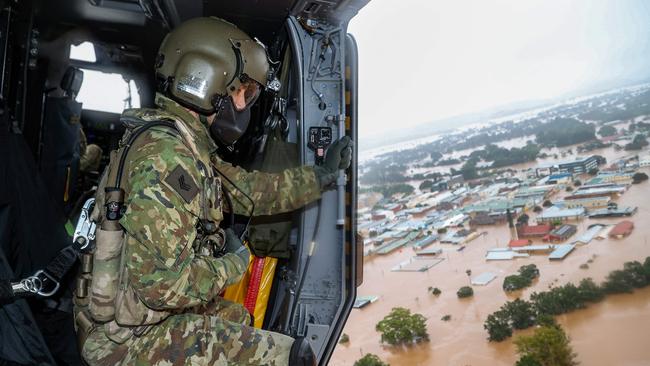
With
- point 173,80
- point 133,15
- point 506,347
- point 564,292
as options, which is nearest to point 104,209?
point 173,80

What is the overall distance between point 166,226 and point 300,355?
65 centimetres

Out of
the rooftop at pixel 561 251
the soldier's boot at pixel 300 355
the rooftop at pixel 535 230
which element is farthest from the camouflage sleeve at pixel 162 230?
the rooftop at pixel 535 230

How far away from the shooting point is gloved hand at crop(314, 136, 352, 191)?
1979 mm

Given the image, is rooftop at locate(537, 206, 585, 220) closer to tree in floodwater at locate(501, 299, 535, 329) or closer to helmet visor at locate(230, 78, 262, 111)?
tree in floodwater at locate(501, 299, 535, 329)

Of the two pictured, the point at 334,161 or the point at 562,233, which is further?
the point at 562,233

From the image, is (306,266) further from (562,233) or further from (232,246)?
(562,233)

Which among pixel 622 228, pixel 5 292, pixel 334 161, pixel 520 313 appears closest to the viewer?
pixel 5 292

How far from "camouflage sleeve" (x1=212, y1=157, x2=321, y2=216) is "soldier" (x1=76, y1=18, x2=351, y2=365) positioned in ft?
1.15

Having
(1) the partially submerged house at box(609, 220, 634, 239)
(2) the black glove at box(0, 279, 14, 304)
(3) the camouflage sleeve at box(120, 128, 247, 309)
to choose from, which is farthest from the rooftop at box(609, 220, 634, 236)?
(2) the black glove at box(0, 279, 14, 304)

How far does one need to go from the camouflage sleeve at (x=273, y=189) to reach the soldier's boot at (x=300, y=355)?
0.65 m

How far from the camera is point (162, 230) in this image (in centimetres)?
119

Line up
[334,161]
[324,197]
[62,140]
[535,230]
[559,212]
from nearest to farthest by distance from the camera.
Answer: [334,161] < [324,197] < [62,140] < [559,212] < [535,230]

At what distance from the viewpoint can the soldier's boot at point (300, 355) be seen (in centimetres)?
145

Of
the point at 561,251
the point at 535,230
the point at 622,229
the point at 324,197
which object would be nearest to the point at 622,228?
the point at 622,229
